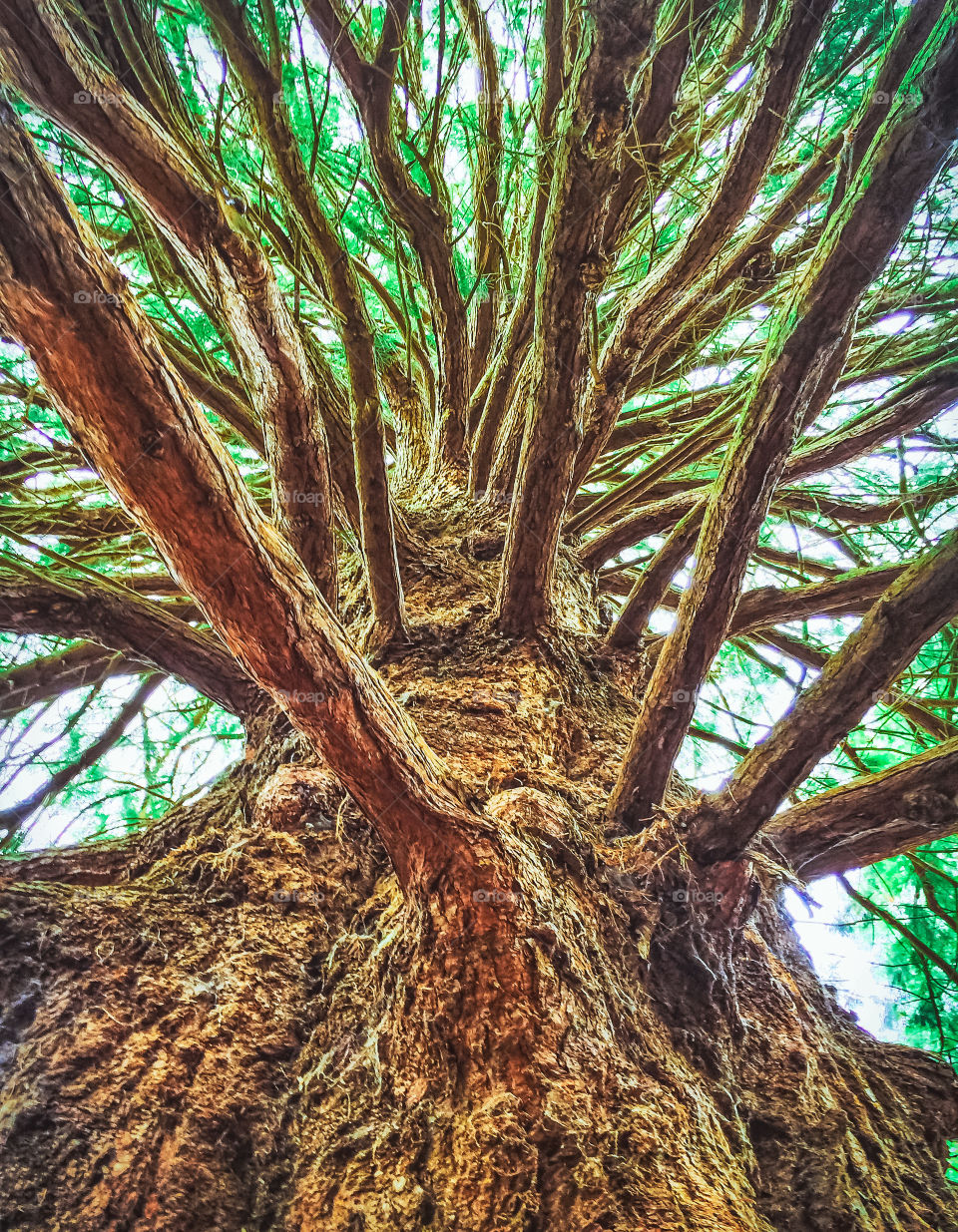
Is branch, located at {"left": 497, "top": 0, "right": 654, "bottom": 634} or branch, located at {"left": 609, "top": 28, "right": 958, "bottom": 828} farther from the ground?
branch, located at {"left": 497, "top": 0, "right": 654, "bottom": 634}

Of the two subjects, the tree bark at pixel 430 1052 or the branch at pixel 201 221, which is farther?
the branch at pixel 201 221

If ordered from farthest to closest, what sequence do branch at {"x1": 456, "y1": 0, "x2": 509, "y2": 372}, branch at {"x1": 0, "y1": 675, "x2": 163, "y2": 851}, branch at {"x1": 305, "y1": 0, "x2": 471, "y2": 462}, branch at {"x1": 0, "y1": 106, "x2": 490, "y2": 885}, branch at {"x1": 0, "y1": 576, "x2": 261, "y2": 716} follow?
branch at {"x1": 456, "y1": 0, "x2": 509, "y2": 372} < branch at {"x1": 0, "y1": 675, "x2": 163, "y2": 851} < branch at {"x1": 305, "y1": 0, "x2": 471, "y2": 462} < branch at {"x1": 0, "y1": 576, "x2": 261, "y2": 716} < branch at {"x1": 0, "y1": 106, "x2": 490, "y2": 885}

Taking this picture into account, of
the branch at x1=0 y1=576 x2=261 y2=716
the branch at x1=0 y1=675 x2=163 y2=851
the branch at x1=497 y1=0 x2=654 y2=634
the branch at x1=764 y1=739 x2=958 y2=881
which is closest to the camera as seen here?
the branch at x1=497 y1=0 x2=654 y2=634

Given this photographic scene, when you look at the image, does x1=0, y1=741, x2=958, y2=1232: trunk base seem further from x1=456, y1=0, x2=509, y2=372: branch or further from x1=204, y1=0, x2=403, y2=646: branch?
x1=456, y1=0, x2=509, y2=372: branch

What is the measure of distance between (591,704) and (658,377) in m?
1.70

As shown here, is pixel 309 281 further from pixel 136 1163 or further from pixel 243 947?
pixel 136 1163

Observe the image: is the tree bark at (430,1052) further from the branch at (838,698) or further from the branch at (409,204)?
the branch at (409,204)

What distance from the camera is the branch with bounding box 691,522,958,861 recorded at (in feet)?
3.66

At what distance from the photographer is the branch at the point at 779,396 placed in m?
1.03

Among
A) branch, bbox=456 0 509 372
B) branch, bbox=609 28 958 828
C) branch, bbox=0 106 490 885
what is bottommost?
branch, bbox=0 106 490 885

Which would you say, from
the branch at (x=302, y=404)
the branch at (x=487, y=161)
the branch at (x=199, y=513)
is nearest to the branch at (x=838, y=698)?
the branch at (x=199, y=513)

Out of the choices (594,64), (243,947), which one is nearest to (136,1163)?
(243,947)

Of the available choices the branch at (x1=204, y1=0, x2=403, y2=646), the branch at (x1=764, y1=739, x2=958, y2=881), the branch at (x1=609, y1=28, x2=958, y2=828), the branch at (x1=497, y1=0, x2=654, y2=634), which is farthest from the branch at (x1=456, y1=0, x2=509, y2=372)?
the branch at (x1=764, y1=739, x2=958, y2=881)

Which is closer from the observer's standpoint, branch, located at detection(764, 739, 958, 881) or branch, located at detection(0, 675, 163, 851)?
branch, located at detection(764, 739, 958, 881)
